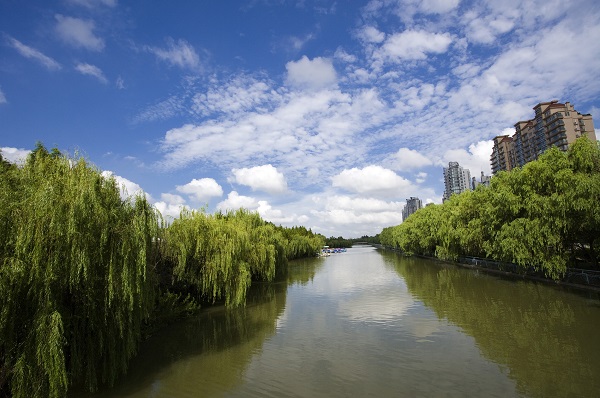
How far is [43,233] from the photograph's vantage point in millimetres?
8031

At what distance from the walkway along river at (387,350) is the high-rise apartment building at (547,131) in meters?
64.8

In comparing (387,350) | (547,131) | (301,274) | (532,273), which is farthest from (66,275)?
(547,131)

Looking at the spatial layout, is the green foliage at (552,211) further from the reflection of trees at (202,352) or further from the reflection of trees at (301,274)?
the reflection of trees at (301,274)

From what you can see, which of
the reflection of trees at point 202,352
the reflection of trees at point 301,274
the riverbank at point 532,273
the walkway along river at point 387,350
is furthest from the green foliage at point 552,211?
the reflection of trees at point 301,274

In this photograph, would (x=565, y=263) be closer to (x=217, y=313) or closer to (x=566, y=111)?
→ (x=217, y=313)

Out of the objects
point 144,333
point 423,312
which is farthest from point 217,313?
point 423,312

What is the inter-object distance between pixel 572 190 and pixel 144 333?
23841 mm

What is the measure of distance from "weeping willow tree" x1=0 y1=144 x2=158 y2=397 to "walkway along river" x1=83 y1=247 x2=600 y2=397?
222cm

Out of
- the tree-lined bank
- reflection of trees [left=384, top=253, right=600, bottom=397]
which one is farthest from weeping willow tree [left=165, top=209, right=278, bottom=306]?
reflection of trees [left=384, top=253, right=600, bottom=397]

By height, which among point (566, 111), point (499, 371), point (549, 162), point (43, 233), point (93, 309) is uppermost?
point (566, 111)

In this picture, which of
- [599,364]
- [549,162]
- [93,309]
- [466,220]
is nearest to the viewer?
[93,309]

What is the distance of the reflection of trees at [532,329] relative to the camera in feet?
30.8

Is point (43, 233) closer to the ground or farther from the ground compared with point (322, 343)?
farther from the ground

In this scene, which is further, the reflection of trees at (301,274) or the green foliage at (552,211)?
the reflection of trees at (301,274)
